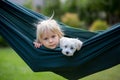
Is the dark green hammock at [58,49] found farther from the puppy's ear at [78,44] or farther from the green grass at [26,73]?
the green grass at [26,73]

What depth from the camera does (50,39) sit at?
138 inches

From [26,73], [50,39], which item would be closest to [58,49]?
[50,39]

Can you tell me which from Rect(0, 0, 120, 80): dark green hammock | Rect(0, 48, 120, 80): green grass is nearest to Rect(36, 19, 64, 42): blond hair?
Rect(0, 0, 120, 80): dark green hammock

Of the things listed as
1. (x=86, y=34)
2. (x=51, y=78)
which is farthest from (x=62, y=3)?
(x=86, y=34)

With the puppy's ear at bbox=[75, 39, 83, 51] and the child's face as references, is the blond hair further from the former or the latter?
the puppy's ear at bbox=[75, 39, 83, 51]

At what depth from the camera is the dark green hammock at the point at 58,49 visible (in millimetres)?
3441

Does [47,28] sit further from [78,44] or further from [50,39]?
[78,44]

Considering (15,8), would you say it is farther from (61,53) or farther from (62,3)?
(62,3)

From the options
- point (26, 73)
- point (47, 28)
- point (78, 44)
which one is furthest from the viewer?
point (26, 73)

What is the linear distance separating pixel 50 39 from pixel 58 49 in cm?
13

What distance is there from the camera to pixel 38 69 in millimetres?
3596

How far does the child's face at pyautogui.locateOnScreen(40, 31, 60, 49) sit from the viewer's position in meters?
3.49

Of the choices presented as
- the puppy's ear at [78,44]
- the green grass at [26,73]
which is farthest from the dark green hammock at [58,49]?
the green grass at [26,73]

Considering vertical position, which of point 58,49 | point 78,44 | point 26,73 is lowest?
point 26,73
